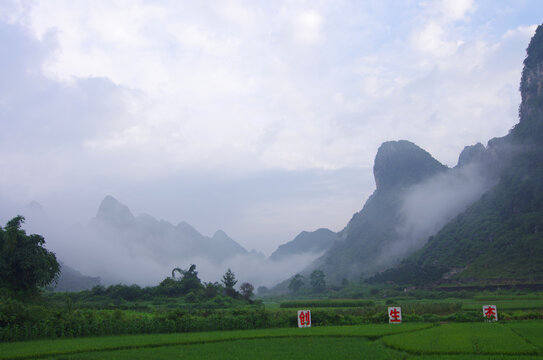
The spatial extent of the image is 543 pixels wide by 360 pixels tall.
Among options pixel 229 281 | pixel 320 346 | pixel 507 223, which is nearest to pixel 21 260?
pixel 320 346

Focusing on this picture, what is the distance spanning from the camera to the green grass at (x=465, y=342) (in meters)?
15.7

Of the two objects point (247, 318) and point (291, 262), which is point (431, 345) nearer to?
point (247, 318)

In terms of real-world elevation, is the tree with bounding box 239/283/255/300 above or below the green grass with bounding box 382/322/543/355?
below

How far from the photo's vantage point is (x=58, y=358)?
15570 millimetres

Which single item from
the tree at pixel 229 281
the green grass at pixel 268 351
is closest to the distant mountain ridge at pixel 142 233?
the tree at pixel 229 281

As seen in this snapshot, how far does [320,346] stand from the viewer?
696 inches

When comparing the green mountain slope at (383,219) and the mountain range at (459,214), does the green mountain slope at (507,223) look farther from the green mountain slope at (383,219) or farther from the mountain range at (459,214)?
the green mountain slope at (383,219)

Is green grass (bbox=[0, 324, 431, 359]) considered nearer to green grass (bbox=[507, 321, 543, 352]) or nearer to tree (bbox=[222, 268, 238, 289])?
green grass (bbox=[507, 321, 543, 352])

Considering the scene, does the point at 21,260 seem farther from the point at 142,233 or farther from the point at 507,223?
the point at 142,233

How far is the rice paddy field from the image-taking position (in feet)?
51.1

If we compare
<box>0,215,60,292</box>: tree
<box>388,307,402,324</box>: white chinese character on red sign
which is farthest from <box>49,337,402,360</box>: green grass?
<box>0,215,60,292</box>: tree

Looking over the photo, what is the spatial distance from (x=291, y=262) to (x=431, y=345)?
561ft

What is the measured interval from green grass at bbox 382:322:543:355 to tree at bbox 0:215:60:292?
25.2m

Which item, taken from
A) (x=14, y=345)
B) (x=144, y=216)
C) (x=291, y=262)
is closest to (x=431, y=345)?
(x=14, y=345)
